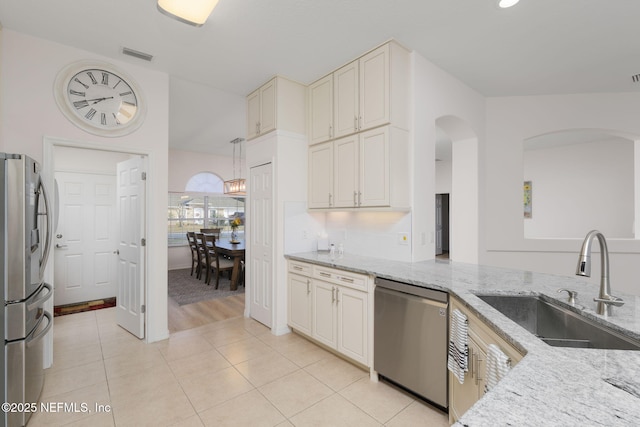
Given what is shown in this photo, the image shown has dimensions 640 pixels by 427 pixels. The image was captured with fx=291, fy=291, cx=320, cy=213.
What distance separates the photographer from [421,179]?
9.30 feet

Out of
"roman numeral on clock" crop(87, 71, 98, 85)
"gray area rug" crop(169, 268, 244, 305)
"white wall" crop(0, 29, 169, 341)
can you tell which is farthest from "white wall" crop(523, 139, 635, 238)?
"roman numeral on clock" crop(87, 71, 98, 85)

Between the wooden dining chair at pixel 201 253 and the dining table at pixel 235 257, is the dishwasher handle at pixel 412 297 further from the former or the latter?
the wooden dining chair at pixel 201 253

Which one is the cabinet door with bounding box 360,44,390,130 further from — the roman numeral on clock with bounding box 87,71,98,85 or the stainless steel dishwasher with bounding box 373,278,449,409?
the roman numeral on clock with bounding box 87,71,98,85

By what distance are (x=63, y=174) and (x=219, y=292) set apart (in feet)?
9.40

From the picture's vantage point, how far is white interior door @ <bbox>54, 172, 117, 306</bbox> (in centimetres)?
420

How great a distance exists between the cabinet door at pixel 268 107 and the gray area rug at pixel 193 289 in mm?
2839

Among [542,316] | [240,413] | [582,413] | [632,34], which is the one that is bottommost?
[240,413]

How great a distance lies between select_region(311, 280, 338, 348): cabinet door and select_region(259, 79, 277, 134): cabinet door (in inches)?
73.3

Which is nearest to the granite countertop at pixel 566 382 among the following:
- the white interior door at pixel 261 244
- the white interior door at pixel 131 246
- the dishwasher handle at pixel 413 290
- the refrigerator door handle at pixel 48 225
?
the dishwasher handle at pixel 413 290

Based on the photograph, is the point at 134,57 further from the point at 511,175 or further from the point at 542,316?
the point at 511,175

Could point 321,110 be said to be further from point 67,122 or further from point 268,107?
point 67,122

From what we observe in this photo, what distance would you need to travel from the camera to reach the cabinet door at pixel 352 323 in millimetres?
2453

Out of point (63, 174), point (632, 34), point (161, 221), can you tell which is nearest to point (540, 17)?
point (632, 34)

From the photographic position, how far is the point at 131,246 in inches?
A: 129
